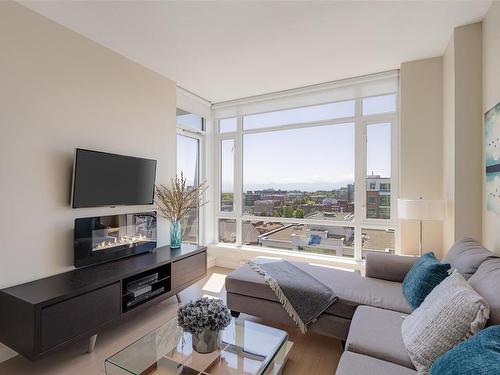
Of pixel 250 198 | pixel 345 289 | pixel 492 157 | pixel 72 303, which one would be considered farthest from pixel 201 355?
pixel 250 198

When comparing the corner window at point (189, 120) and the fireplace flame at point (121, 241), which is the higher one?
the corner window at point (189, 120)

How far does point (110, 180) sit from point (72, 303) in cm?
118

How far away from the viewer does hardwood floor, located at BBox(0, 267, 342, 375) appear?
191 cm

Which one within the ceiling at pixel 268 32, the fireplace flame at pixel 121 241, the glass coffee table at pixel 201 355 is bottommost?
the glass coffee table at pixel 201 355

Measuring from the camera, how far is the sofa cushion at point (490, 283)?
1.19m

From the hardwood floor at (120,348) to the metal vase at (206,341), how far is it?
0.64m

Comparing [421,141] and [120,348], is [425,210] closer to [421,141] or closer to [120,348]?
[421,141]

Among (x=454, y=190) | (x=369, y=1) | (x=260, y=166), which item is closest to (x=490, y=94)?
(x=454, y=190)

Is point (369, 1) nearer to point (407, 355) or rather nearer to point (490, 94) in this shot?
point (490, 94)

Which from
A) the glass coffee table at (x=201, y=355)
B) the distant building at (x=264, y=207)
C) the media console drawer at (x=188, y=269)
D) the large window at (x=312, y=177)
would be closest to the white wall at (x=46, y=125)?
the media console drawer at (x=188, y=269)

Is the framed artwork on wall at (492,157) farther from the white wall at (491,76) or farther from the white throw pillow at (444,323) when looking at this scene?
the white throw pillow at (444,323)

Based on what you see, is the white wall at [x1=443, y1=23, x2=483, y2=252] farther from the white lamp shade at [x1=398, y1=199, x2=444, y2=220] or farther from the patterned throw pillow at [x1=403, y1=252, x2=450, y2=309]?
the patterned throw pillow at [x1=403, y1=252, x2=450, y2=309]

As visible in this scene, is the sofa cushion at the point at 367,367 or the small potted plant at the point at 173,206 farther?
the small potted plant at the point at 173,206

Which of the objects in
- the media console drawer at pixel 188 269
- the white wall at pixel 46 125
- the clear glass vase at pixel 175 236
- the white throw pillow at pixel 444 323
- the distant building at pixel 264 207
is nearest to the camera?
the white throw pillow at pixel 444 323
